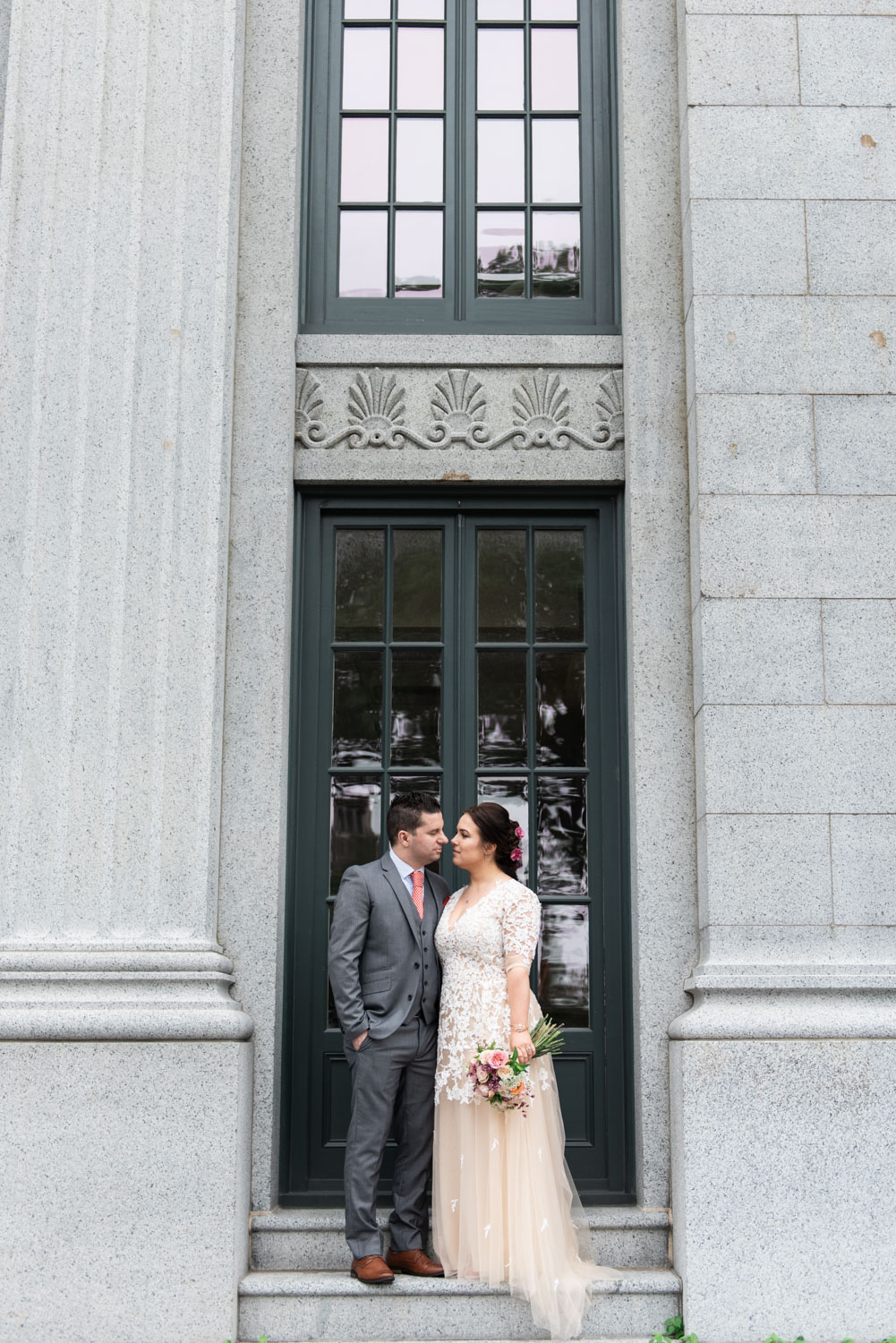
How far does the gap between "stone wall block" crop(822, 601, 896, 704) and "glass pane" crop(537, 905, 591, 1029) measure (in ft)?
6.47

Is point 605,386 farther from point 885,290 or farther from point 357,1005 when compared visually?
point 357,1005

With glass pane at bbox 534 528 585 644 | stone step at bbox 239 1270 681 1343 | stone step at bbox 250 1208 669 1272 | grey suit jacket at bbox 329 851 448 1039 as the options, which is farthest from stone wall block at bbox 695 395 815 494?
stone step at bbox 239 1270 681 1343

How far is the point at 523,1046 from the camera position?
23.4 feet

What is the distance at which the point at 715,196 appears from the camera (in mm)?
8422

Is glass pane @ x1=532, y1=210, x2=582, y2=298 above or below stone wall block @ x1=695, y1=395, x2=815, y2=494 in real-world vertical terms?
above

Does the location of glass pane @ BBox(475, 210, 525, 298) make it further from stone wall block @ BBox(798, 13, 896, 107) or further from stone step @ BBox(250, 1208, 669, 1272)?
stone step @ BBox(250, 1208, 669, 1272)

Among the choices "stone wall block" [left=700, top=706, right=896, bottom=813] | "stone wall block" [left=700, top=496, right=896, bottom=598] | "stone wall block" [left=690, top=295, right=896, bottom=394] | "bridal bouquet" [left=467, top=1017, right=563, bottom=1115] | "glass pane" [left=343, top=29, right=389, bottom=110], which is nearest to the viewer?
"bridal bouquet" [left=467, top=1017, right=563, bottom=1115]

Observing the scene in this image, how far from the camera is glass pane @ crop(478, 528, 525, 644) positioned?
8664mm

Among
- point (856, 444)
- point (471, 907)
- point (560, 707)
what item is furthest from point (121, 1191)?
point (856, 444)

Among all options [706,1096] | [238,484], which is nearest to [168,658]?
[238,484]

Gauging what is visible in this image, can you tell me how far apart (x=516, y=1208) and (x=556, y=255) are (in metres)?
5.71

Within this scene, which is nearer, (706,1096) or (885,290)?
(706,1096)

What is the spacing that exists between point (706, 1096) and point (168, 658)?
369cm

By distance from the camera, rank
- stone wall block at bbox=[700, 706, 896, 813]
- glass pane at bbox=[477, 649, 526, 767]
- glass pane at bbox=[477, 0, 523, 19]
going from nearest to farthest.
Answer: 1. stone wall block at bbox=[700, 706, 896, 813]
2. glass pane at bbox=[477, 649, 526, 767]
3. glass pane at bbox=[477, 0, 523, 19]
